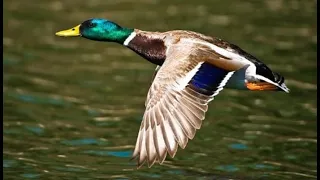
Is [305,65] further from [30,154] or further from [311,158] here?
[30,154]

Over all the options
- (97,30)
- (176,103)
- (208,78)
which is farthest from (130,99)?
(176,103)

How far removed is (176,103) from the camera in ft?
28.2

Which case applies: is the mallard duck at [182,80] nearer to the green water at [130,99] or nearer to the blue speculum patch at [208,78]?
the blue speculum patch at [208,78]

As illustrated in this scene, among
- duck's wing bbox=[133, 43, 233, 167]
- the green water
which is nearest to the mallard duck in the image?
duck's wing bbox=[133, 43, 233, 167]

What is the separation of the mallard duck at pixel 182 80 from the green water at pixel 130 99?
1.35 meters

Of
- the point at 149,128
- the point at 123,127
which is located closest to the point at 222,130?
the point at 123,127

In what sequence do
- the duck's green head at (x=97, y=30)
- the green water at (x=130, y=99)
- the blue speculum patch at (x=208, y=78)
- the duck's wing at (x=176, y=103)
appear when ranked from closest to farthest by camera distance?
the duck's wing at (x=176, y=103)
the blue speculum patch at (x=208, y=78)
the duck's green head at (x=97, y=30)
the green water at (x=130, y=99)

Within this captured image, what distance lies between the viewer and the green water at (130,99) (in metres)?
10.9

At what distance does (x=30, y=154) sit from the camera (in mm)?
11141

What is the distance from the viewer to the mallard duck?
8.27 m

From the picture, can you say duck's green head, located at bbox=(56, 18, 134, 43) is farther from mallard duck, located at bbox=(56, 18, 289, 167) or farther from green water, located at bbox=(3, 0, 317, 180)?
green water, located at bbox=(3, 0, 317, 180)

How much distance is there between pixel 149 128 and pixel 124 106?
436 cm

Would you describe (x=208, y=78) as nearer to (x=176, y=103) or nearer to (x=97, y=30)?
(x=176, y=103)

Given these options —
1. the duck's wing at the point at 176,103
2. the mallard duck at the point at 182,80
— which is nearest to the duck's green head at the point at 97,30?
the mallard duck at the point at 182,80
